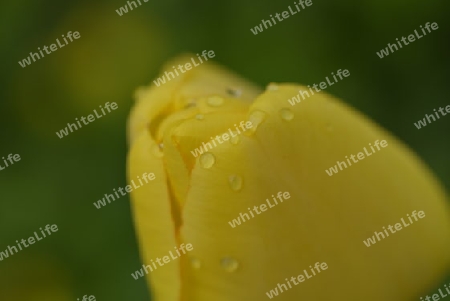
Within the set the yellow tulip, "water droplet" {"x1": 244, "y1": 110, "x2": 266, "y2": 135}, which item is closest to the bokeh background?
the yellow tulip

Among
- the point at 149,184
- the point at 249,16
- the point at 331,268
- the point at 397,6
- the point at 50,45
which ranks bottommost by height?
the point at 331,268

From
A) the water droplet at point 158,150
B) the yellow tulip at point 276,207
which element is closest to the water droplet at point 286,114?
the yellow tulip at point 276,207

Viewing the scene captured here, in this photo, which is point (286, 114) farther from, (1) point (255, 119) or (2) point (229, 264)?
(2) point (229, 264)

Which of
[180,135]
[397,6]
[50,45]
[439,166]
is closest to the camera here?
[180,135]

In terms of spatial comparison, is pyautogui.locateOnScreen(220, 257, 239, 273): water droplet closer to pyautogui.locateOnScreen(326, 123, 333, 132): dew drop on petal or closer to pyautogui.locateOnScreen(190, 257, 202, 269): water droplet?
pyautogui.locateOnScreen(190, 257, 202, 269): water droplet

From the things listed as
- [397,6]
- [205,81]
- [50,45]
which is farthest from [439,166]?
[50,45]

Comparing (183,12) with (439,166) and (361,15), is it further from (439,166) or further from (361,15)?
(439,166)

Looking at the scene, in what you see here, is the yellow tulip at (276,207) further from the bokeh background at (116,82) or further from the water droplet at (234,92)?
the bokeh background at (116,82)

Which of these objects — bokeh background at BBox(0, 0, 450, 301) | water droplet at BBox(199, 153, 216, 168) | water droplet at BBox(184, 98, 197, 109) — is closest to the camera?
water droplet at BBox(199, 153, 216, 168)
